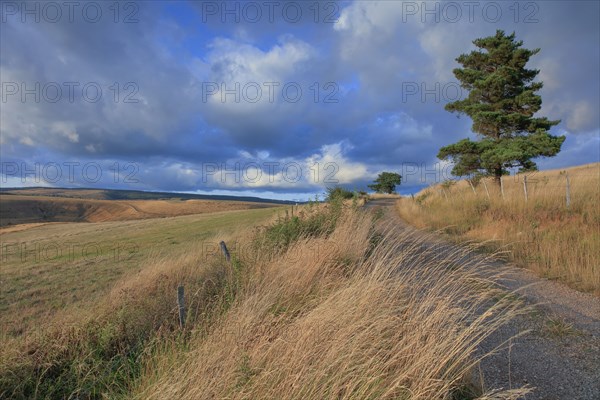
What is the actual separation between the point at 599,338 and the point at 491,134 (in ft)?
58.6

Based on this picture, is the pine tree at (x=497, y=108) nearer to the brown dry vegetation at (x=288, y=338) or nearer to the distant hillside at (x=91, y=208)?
the brown dry vegetation at (x=288, y=338)

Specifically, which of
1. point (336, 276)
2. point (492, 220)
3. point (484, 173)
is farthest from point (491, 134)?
point (336, 276)

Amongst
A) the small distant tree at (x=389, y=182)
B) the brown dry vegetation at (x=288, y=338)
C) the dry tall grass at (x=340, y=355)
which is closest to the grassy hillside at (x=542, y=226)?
the brown dry vegetation at (x=288, y=338)

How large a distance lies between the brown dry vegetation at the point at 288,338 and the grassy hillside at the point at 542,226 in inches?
61.3

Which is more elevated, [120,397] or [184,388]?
[184,388]

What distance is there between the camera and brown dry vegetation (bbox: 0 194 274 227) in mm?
87062

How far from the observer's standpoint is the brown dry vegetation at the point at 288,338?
2705 millimetres

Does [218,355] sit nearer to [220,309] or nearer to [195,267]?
[220,309]

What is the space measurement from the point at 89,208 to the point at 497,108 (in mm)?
123530

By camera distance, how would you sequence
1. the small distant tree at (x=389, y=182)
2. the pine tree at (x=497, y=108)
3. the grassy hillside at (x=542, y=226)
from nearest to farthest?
the grassy hillside at (x=542, y=226)
the pine tree at (x=497, y=108)
the small distant tree at (x=389, y=182)

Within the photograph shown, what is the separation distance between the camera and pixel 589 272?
6641mm

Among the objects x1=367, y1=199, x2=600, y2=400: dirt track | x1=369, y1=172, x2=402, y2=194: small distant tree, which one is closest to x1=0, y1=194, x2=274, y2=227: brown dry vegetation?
x1=369, y1=172, x2=402, y2=194: small distant tree

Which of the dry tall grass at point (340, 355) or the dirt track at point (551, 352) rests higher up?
the dry tall grass at point (340, 355)

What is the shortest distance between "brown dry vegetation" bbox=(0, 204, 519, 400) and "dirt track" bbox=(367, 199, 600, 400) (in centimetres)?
33
